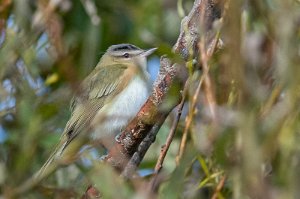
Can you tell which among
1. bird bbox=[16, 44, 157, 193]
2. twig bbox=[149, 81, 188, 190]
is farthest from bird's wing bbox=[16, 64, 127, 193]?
twig bbox=[149, 81, 188, 190]

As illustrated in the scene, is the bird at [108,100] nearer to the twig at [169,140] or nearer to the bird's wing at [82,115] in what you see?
the bird's wing at [82,115]

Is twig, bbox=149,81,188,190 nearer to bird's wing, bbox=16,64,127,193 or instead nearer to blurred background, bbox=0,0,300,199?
blurred background, bbox=0,0,300,199

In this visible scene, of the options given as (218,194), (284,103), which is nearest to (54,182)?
(218,194)

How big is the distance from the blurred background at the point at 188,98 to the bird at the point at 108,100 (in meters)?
0.07

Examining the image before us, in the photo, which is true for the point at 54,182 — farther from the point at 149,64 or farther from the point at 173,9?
the point at 173,9

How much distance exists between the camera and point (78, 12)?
3.71m

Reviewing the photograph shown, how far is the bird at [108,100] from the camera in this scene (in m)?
3.35

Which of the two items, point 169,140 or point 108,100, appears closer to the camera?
point 169,140

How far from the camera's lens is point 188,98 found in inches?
103

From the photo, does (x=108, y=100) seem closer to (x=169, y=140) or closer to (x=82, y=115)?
(x=82, y=115)

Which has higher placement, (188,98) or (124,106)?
(188,98)

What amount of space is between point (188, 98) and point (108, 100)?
1400mm

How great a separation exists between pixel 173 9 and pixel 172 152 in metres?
1.19

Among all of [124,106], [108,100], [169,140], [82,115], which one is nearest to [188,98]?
[169,140]
